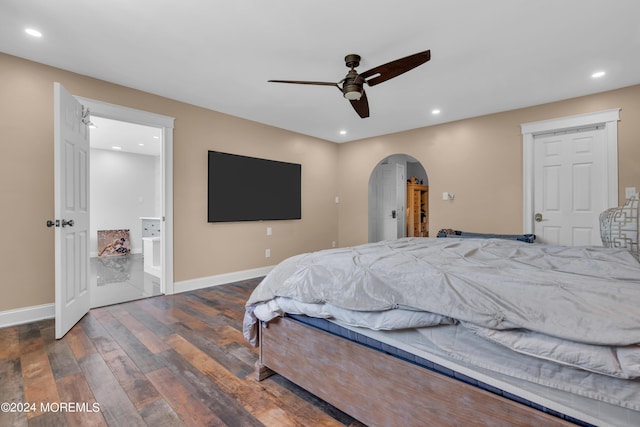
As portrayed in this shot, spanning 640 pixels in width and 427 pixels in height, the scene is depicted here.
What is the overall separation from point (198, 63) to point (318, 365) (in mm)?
2823

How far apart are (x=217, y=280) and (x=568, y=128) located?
4.96 metres

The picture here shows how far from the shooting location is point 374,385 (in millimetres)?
1349

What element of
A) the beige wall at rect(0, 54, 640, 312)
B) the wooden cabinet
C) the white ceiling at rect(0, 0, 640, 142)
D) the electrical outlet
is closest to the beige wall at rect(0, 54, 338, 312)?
the beige wall at rect(0, 54, 640, 312)

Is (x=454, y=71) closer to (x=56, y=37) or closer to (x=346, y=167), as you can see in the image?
(x=346, y=167)

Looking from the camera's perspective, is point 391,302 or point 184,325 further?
point 184,325

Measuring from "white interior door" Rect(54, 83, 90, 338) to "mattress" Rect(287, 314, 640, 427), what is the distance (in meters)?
2.60

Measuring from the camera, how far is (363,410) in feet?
4.57

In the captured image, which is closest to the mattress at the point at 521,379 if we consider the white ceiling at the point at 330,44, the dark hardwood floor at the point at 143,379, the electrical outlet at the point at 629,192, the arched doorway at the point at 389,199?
the dark hardwood floor at the point at 143,379

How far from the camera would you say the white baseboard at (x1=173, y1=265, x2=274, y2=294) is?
149 inches

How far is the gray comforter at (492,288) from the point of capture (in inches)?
36.3

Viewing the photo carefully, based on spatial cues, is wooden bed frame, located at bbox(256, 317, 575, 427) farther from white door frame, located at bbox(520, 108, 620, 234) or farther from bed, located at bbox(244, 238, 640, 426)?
white door frame, located at bbox(520, 108, 620, 234)

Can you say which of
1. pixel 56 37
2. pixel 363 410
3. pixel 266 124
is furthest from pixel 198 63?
pixel 363 410

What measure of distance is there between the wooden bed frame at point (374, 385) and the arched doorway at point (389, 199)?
436cm

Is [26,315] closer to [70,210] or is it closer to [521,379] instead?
[70,210]
